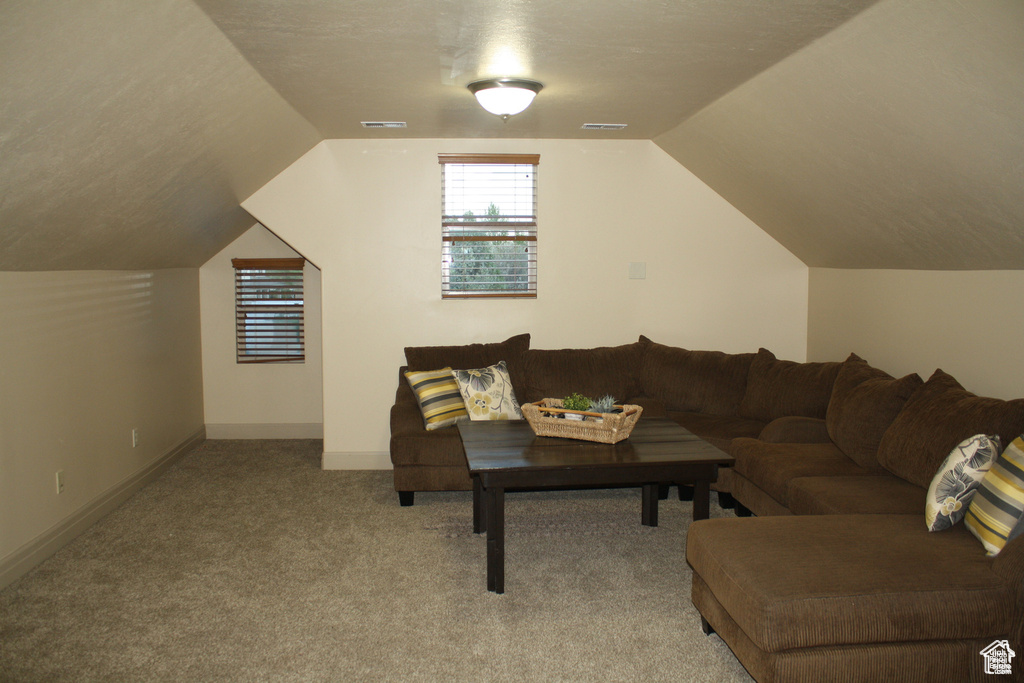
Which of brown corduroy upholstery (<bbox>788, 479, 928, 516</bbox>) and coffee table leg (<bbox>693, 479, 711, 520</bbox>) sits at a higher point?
brown corduroy upholstery (<bbox>788, 479, 928, 516</bbox>)

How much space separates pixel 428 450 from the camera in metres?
4.43

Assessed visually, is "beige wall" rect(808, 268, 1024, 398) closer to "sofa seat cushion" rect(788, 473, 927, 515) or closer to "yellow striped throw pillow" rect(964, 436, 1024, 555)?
"sofa seat cushion" rect(788, 473, 927, 515)

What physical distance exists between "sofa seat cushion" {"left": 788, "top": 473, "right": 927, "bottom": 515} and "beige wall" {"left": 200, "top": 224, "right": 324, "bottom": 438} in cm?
394

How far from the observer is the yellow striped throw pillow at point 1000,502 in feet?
8.32

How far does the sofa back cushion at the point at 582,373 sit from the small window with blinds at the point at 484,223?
0.60 metres

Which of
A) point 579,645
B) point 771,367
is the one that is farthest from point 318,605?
point 771,367

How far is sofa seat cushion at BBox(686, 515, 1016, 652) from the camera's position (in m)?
2.30

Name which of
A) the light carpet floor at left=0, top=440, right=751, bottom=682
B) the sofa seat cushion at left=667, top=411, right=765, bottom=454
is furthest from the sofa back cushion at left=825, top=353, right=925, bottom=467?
the light carpet floor at left=0, top=440, right=751, bottom=682

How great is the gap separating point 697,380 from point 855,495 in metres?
1.83

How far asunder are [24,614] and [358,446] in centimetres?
254

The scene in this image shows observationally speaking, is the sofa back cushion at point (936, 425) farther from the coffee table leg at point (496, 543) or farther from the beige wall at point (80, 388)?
the beige wall at point (80, 388)

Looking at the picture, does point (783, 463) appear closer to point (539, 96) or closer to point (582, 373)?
point (582, 373)

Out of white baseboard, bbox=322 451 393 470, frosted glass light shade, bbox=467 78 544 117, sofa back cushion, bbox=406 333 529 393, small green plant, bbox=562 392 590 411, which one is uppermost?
frosted glass light shade, bbox=467 78 544 117

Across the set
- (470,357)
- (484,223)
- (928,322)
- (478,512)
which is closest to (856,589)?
(478,512)
